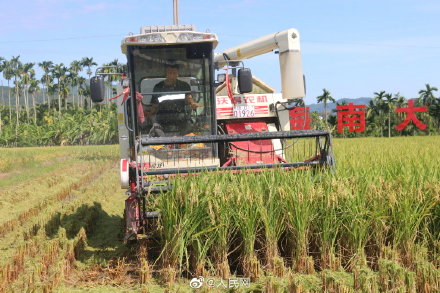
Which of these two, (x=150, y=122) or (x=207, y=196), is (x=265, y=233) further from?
(x=150, y=122)

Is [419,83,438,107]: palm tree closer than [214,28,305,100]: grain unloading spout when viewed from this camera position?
No

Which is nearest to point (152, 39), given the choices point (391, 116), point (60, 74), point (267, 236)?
point (267, 236)

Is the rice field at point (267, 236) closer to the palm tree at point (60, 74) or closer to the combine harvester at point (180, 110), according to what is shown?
the combine harvester at point (180, 110)

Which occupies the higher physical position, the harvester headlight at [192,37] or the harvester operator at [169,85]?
the harvester headlight at [192,37]

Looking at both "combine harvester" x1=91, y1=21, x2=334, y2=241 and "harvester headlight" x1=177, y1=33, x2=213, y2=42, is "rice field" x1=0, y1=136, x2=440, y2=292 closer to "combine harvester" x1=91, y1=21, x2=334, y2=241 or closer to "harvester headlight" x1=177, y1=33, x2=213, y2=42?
"combine harvester" x1=91, y1=21, x2=334, y2=241

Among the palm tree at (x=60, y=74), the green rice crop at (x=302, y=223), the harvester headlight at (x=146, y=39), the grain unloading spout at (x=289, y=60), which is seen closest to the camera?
the green rice crop at (x=302, y=223)

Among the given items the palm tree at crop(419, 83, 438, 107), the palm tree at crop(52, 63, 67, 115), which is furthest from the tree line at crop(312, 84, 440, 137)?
the palm tree at crop(52, 63, 67, 115)

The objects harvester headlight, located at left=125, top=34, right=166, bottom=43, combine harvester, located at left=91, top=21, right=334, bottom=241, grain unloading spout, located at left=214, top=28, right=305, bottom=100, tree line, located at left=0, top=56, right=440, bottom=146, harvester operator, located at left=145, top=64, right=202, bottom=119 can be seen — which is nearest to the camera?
combine harvester, located at left=91, top=21, right=334, bottom=241

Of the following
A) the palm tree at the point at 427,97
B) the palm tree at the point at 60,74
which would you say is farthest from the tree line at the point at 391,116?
the palm tree at the point at 60,74

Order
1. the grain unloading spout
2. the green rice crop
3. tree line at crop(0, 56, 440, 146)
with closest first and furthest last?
1. the green rice crop
2. the grain unloading spout
3. tree line at crop(0, 56, 440, 146)

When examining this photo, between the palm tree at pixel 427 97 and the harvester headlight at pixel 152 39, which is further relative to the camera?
the palm tree at pixel 427 97

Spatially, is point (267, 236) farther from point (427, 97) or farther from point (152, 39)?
Answer: point (427, 97)

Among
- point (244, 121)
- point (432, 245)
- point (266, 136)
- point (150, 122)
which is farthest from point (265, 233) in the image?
point (244, 121)

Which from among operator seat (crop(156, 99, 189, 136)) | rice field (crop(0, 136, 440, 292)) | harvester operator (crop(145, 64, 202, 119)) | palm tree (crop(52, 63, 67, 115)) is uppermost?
palm tree (crop(52, 63, 67, 115))
